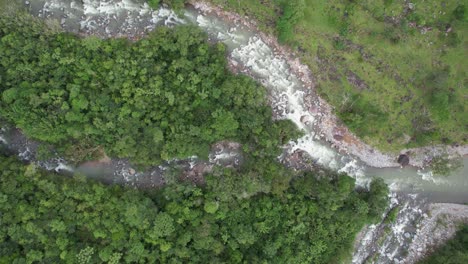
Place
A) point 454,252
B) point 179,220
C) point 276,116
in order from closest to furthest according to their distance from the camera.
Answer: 1. point 179,220
2. point 454,252
3. point 276,116

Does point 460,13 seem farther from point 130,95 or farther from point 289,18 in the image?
point 130,95

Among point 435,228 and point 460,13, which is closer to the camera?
point 460,13

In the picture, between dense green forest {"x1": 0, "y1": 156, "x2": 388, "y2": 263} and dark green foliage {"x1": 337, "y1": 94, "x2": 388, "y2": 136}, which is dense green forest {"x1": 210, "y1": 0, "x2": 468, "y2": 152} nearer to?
dark green foliage {"x1": 337, "y1": 94, "x2": 388, "y2": 136}

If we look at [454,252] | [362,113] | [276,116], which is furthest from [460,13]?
[454,252]

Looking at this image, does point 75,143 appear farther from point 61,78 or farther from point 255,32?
point 255,32

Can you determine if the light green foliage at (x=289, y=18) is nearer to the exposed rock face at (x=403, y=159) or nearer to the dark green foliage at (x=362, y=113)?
the dark green foliage at (x=362, y=113)

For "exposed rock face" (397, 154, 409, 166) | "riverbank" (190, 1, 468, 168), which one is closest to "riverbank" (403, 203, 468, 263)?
"riverbank" (190, 1, 468, 168)

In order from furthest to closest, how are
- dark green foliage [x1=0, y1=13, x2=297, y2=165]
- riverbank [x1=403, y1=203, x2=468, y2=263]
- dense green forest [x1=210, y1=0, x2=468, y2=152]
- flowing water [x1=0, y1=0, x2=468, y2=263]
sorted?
1. riverbank [x1=403, y1=203, x2=468, y2=263]
2. dense green forest [x1=210, y1=0, x2=468, y2=152]
3. flowing water [x1=0, y1=0, x2=468, y2=263]
4. dark green foliage [x1=0, y1=13, x2=297, y2=165]
